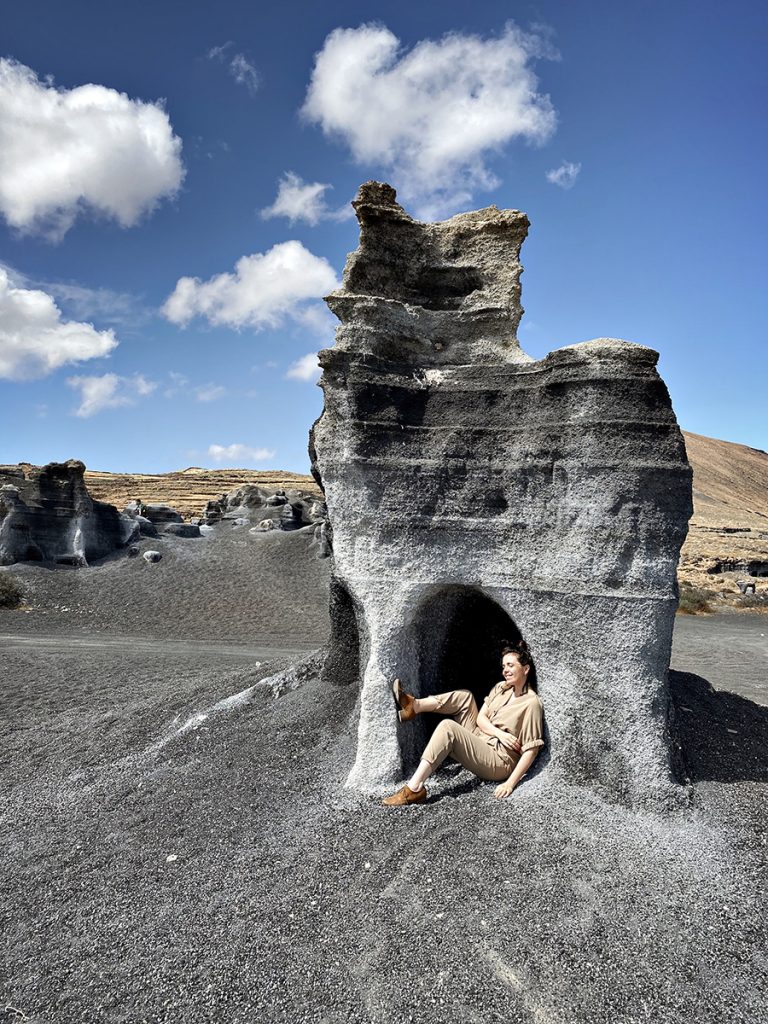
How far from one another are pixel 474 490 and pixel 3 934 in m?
4.96

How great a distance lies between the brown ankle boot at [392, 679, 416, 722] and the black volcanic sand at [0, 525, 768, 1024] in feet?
2.07

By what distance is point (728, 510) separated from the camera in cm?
4769

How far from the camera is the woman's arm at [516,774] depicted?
5.07m

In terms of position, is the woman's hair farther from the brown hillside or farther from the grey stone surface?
the grey stone surface

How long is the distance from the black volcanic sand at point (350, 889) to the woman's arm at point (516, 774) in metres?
0.09

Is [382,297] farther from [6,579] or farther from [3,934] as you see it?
[6,579]

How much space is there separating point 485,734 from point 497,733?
12 centimetres

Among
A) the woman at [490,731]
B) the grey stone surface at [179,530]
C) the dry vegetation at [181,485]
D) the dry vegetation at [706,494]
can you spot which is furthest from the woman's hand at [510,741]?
the dry vegetation at [181,485]

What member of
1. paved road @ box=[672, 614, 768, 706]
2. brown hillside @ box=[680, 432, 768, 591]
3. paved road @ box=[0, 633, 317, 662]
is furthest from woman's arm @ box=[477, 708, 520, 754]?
brown hillside @ box=[680, 432, 768, 591]

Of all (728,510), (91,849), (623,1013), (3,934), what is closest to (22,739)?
(91,849)

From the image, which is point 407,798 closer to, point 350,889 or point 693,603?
point 350,889

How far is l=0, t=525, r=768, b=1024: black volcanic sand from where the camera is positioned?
11.5 feet

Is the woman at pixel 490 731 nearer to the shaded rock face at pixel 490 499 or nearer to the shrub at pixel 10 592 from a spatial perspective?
the shaded rock face at pixel 490 499

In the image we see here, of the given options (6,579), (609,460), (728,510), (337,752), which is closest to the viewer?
(609,460)
